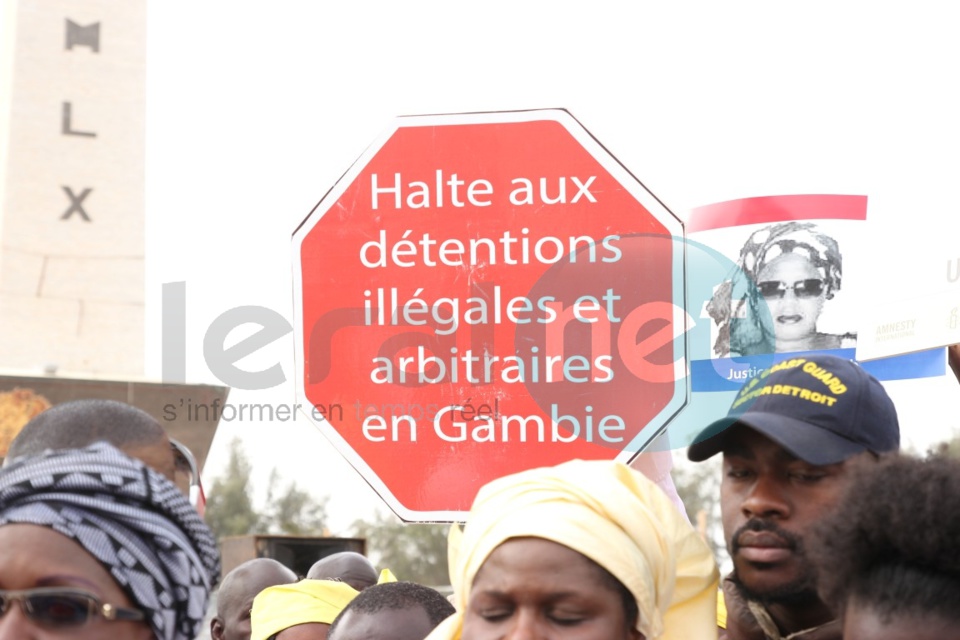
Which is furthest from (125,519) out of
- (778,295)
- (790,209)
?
(790,209)

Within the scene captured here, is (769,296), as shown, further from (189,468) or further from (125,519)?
(125,519)

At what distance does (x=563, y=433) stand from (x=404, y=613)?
764mm

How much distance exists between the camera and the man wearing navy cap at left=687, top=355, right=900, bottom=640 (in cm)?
277

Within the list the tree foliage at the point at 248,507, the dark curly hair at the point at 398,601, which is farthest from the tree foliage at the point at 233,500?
the dark curly hair at the point at 398,601

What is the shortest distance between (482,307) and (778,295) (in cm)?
82

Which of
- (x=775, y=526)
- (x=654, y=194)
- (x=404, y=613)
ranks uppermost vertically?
(x=654, y=194)

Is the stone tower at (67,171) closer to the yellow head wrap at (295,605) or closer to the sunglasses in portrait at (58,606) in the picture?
the yellow head wrap at (295,605)

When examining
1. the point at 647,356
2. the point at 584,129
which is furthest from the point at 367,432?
the point at 584,129

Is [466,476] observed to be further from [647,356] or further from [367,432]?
[647,356]

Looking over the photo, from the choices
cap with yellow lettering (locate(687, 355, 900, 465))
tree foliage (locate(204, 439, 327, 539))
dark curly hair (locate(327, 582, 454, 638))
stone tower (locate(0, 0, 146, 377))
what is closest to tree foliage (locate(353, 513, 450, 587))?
tree foliage (locate(204, 439, 327, 539))

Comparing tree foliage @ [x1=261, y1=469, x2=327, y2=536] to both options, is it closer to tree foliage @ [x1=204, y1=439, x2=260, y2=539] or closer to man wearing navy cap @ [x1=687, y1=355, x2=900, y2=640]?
tree foliage @ [x1=204, y1=439, x2=260, y2=539]

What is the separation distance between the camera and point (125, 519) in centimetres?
228

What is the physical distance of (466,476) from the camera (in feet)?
11.3

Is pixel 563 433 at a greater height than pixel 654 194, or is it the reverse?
pixel 654 194
